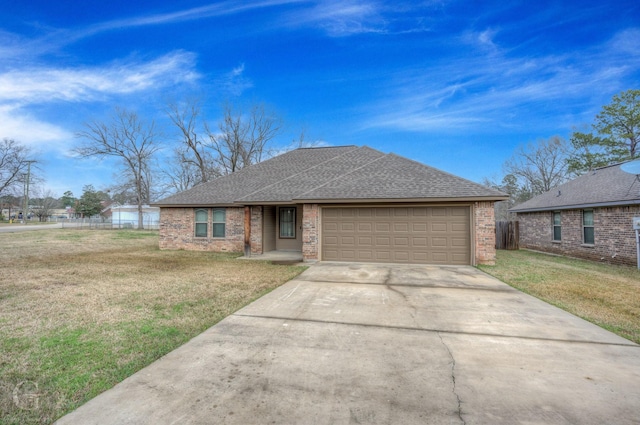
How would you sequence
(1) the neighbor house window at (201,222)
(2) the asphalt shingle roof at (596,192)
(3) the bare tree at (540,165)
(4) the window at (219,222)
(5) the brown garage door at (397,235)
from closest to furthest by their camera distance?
(5) the brown garage door at (397,235)
(2) the asphalt shingle roof at (596,192)
(4) the window at (219,222)
(1) the neighbor house window at (201,222)
(3) the bare tree at (540,165)

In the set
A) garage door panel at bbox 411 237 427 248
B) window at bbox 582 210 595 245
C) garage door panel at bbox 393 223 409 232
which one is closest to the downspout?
garage door panel at bbox 393 223 409 232

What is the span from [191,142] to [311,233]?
23612 millimetres

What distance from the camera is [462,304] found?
5.41 meters

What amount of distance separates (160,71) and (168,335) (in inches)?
619

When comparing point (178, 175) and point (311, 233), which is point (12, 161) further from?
point (311, 233)

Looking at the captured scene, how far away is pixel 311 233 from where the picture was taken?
10.6 metres

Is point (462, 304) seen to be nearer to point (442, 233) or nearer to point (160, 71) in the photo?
point (442, 233)

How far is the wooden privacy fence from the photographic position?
53.1ft

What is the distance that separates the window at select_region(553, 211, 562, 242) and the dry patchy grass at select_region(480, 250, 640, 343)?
348cm

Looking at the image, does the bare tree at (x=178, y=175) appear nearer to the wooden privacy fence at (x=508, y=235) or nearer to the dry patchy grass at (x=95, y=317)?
the dry patchy grass at (x=95, y=317)

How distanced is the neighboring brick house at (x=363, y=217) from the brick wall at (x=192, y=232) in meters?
0.05

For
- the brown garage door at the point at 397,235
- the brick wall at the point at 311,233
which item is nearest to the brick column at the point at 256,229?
the brick wall at the point at 311,233

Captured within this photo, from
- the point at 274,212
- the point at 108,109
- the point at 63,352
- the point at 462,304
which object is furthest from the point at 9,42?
the point at 108,109

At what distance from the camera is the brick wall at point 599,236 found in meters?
10.2
